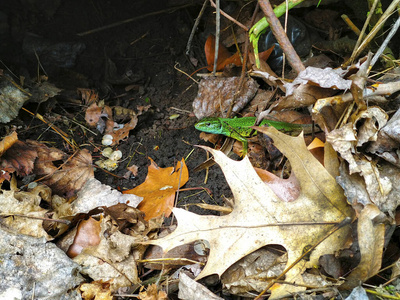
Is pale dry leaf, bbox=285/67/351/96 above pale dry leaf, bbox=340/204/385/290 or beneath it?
above

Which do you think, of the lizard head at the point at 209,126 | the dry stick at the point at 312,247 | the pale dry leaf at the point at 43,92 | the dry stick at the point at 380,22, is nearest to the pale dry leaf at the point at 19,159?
the pale dry leaf at the point at 43,92

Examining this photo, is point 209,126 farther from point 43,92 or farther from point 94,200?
point 43,92

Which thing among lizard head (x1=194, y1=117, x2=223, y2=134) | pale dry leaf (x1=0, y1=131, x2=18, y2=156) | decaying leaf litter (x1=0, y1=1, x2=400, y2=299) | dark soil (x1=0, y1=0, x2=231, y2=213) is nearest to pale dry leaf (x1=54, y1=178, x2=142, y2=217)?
decaying leaf litter (x1=0, y1=1, x2=400, y2=299)

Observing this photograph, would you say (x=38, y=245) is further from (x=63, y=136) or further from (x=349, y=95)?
(x=349, y=95)

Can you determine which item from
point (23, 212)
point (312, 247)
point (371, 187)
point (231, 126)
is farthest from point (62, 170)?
point (371, 187)

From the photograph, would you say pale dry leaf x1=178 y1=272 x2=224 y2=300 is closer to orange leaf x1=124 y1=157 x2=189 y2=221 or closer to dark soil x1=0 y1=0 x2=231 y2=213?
orange leaf x1=124 y1=157 x2=189 y2=221
